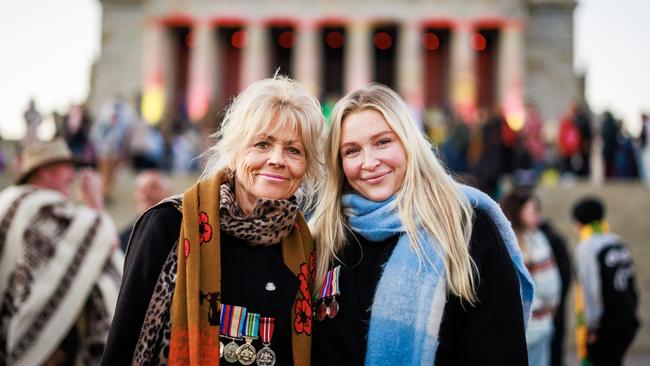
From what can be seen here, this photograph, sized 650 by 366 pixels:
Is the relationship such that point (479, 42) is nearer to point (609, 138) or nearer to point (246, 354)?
point (609, 138)

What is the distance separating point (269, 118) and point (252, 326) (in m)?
1.03

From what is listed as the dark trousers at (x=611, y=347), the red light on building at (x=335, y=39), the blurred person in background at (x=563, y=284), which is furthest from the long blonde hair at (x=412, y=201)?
the red light on building at (x=335, y=39)

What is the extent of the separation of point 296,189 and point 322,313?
0.65 m

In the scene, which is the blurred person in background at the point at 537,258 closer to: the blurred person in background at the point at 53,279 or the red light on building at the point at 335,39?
the blurred person in background at the point at 53,279

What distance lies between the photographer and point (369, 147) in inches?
127

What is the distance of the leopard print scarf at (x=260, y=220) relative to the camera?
3012mm

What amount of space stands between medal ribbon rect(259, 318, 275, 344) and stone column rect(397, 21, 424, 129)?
97.1 ft

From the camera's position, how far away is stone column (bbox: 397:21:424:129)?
32.3 m

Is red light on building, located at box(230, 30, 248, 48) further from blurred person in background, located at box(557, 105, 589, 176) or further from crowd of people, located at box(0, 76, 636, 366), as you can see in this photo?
crowd of people, located at box(0, 76, 636, 366)

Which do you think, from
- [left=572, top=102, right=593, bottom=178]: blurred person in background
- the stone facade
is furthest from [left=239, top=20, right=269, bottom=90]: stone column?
[left=572, top=102, right=593, bottom=178]: blurred person in background

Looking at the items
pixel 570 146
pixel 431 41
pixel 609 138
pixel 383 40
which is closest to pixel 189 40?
pixel 383 40

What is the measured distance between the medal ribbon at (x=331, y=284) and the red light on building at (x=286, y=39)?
35.3 m

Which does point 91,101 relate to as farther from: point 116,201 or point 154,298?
point 154,298

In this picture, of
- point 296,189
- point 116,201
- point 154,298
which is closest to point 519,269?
point 296,189
